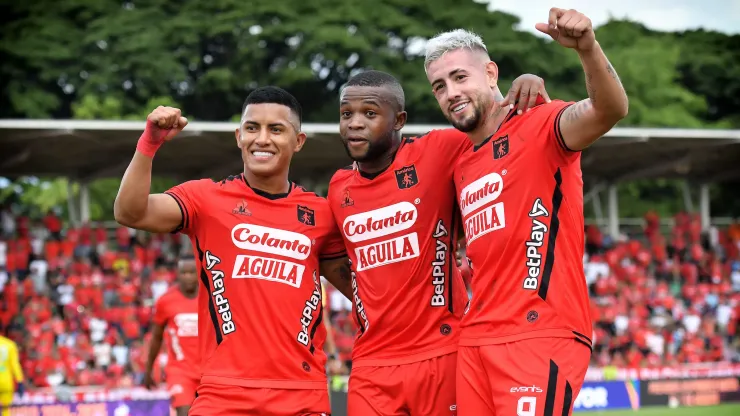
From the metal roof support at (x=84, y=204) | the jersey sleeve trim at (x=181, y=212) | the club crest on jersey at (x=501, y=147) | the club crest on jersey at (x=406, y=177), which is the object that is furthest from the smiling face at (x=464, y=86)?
the metal roof support at (x=84, y=204)

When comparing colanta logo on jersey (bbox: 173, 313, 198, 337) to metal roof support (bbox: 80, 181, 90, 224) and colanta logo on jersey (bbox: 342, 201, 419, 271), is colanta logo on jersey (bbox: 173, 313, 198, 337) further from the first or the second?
metal roof support (bbox: 80, 181, 90, 224)

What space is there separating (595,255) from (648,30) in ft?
63.2

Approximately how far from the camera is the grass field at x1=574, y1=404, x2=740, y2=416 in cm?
1576

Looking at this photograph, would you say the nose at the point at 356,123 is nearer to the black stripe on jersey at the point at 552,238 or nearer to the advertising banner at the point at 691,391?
the black stripe on jersey at the point at 552,238

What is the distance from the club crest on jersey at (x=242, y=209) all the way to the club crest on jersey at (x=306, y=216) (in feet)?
0.97

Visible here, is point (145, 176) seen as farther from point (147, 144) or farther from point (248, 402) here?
point (248, 402)

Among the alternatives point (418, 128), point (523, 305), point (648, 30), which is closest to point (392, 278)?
point (523, 305)

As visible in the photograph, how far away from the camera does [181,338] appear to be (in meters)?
10.8

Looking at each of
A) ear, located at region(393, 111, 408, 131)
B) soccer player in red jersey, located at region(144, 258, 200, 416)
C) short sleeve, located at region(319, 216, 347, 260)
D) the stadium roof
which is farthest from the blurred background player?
ear, located at region(393, 111, 408, 131)

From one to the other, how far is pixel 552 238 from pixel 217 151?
17723 millimetres

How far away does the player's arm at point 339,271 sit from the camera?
552cm

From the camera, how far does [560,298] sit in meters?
4.69

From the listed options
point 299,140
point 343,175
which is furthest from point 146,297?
point 299,140

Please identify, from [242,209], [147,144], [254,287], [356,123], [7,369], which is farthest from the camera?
[7,369]
